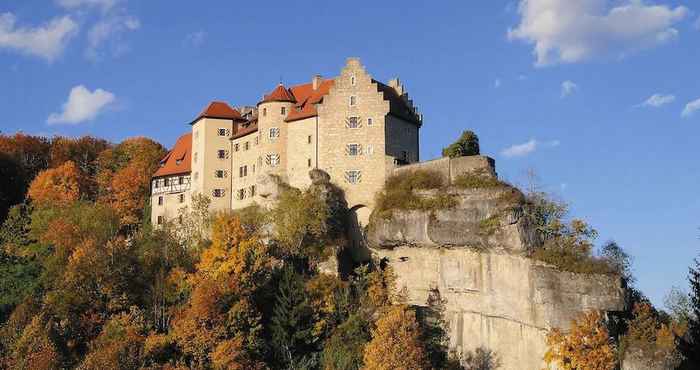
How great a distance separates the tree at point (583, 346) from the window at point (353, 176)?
1818 cm

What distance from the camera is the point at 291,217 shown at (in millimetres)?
61188

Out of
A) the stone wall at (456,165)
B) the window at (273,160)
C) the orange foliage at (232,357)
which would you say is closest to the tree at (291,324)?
the orange foliage at (232,357)

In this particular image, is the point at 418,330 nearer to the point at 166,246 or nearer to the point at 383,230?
the point at 383,230

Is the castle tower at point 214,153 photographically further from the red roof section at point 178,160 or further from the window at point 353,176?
the window at point 353,176

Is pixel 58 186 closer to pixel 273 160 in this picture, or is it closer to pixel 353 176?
pixel 273 160

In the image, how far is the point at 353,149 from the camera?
63.5m

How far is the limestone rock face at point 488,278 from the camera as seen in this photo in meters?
53.2

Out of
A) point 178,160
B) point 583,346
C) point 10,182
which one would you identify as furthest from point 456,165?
point 10,182

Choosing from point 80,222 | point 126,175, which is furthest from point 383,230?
point 126,175

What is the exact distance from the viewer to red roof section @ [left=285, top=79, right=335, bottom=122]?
65.4 m

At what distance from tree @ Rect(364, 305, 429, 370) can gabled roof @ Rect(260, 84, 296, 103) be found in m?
20.0

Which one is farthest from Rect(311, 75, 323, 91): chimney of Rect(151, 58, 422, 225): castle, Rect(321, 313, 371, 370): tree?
Rect(321, 313, 371, 370): tree

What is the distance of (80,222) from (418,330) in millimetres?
28393

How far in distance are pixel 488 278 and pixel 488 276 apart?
0.13m
